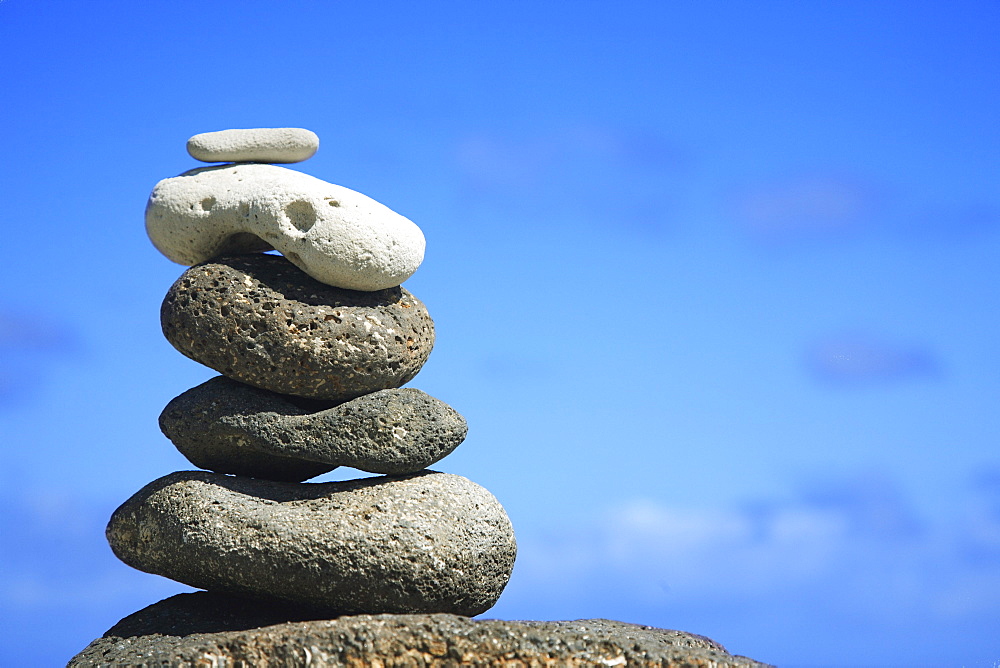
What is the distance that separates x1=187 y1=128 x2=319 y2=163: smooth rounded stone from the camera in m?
10.3

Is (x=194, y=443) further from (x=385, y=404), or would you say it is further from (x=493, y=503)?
(x=493, y=503)

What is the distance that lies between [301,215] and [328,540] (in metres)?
2.61

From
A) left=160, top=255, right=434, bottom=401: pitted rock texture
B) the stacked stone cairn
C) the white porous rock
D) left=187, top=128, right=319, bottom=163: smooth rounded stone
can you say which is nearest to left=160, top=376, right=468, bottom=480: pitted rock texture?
the stacked stone cairn

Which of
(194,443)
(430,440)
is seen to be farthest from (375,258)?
(194,443)

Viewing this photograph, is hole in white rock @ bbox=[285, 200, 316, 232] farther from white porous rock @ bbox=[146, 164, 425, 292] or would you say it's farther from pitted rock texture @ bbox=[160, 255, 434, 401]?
pitted rock texture @ bbox=[160, 255, 434, 401]

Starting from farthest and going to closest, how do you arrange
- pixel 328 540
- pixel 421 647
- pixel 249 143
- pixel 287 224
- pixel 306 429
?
pixel 249 143 < pixel 287 224 < pixel 306 429 < pixel 328 540 < pixel 421 647

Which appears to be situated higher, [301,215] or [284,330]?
[301,215]

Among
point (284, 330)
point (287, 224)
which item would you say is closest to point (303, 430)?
point (284, 330)

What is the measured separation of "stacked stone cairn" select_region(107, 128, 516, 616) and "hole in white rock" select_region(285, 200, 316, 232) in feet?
0.04

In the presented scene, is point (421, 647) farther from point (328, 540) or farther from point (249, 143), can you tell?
point (249, 143)

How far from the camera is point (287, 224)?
9609 mm

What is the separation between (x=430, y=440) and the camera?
969cm

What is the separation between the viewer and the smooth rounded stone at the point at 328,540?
9102 millimetres

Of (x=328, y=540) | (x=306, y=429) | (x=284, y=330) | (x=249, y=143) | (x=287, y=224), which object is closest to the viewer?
(x=328, y=540)
